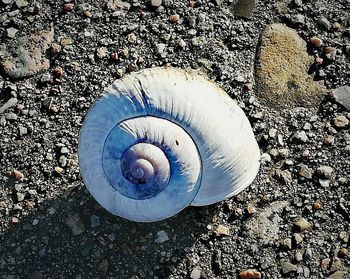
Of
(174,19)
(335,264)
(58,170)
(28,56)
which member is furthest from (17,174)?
(335,264)

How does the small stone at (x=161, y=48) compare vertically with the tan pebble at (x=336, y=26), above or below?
below

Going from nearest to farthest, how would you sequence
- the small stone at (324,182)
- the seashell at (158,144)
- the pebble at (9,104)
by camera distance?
1. the seashell at (158,144)
2. the small stone at (324,182)
3. the pebble at (9,104)

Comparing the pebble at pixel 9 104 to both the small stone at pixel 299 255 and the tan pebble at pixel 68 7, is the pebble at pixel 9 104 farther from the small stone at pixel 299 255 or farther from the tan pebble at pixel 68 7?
the small stone at pixel 299 255

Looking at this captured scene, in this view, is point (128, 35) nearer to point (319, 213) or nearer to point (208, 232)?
point (208, 232)

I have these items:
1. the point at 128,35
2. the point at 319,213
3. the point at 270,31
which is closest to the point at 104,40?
the point at 128,35

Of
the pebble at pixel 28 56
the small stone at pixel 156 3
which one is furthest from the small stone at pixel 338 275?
the pebble at pixel 28 56

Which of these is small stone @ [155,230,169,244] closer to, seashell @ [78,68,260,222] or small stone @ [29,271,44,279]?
seashell @ [78,68,260,222]

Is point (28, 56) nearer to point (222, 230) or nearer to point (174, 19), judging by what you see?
point (174, 19)
